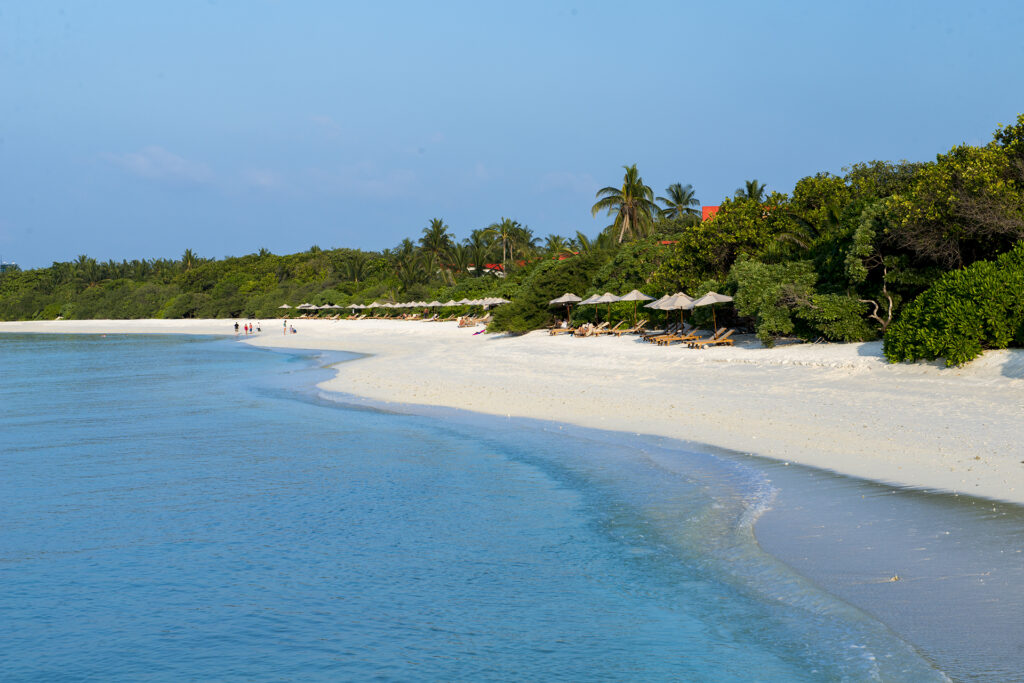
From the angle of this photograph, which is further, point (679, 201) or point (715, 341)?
point (679, 201)

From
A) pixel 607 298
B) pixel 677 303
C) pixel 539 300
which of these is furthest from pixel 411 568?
pixel 539 300

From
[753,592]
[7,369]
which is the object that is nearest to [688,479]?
[753,592]

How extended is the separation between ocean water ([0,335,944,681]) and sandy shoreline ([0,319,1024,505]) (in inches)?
64.0

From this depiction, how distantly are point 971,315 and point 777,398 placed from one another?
479cm

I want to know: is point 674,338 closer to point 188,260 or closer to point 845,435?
point 845,435

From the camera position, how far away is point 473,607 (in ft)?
22.4

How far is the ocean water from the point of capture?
5828mm

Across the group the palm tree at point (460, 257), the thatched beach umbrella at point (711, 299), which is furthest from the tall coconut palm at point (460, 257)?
the thatched beach umbrella at point (711, 299)

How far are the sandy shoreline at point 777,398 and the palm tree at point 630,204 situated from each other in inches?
1260

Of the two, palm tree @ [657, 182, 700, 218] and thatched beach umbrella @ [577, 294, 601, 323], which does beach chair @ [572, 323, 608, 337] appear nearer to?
thatched beach umbrella @ [577, 294, 601, 323]

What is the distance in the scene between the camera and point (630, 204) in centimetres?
6253

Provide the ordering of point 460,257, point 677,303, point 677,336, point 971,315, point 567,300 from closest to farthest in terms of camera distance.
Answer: point 971,315 < point 677,336 < point 677,303 < point 567,300 < point 460,257

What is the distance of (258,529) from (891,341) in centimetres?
1569

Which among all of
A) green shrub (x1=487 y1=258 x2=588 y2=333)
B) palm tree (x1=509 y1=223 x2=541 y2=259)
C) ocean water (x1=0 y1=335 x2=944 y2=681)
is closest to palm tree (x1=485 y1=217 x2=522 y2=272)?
palm tree (x1=509 y1=223 x2=541 y2=259)
